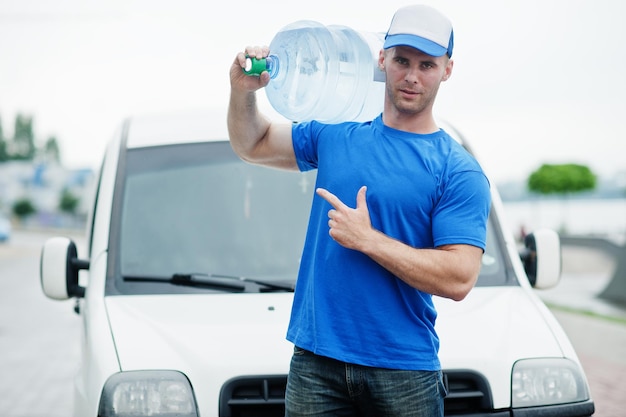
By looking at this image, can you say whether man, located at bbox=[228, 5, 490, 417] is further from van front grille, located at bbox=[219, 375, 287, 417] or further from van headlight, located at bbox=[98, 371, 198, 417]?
van headlight, located at bbox=[98, 371, 198, 417]

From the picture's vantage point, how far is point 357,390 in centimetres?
276

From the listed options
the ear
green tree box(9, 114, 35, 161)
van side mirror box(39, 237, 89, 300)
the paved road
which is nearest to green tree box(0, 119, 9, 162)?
green tree box(9, 114, 35, 161)

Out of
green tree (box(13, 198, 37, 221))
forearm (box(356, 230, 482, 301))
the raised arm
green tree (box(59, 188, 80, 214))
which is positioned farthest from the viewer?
green tree (box(59, 188, 80, 214))

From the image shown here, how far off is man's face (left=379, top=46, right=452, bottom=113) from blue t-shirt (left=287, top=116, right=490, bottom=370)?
106mm

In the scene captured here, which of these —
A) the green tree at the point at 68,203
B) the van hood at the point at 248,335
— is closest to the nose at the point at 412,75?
the van hood at the point at 248,335

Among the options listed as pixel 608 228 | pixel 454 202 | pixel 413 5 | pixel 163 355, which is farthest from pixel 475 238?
pixel 608 228

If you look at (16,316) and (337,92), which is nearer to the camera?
(337,92)

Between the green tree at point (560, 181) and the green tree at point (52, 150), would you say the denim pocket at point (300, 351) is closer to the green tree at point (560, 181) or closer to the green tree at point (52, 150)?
the green tree at point (560, 181)

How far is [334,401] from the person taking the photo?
280 centimetres

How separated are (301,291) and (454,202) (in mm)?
577

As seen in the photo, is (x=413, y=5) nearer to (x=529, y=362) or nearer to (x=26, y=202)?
(x=529, y=362)

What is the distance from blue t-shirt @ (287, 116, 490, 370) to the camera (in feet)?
8.97

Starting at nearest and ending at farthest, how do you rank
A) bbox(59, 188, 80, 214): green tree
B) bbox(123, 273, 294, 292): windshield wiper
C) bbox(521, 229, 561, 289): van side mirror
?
bbox(123, 273, 294, 292): windshield wiper
bbox(521, 229, 561, 289): van side mirror
bbox(59, 188, 80, 214): green tree

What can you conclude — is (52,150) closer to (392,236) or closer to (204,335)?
(204,335)
